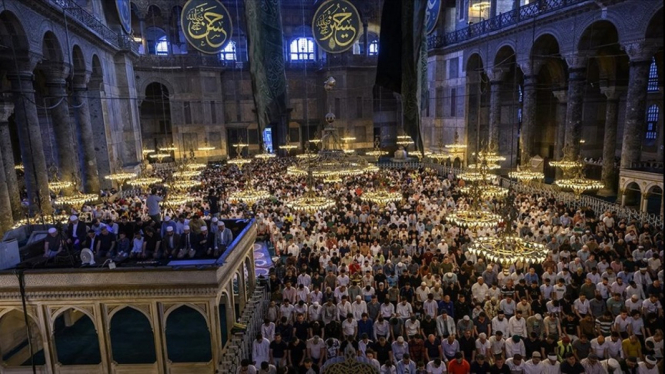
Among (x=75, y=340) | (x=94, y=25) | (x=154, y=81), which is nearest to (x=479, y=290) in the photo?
(x=75, y=340)

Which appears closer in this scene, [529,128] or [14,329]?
[14,329]

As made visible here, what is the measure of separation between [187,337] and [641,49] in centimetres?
1452

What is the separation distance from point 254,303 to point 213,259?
182 centimetres

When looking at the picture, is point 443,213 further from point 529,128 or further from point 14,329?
point 14,329

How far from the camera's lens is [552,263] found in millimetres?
8828

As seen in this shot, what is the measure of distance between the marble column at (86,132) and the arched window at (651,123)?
24.9m

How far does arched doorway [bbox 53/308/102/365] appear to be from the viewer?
7.84 m

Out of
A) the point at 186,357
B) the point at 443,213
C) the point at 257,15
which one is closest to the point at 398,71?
the point at 257,15

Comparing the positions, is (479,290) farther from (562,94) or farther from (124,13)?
(124,13)

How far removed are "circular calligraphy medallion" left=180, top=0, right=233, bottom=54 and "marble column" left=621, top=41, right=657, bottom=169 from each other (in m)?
11.9

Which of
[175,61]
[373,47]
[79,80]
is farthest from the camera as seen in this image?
[373,47]

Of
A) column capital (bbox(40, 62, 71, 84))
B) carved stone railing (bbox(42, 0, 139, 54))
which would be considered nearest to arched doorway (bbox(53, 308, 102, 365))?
carved stone railing (bbox(42, 0, 139, 54))

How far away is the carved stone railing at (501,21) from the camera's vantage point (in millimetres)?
16203

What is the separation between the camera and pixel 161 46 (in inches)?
1201
